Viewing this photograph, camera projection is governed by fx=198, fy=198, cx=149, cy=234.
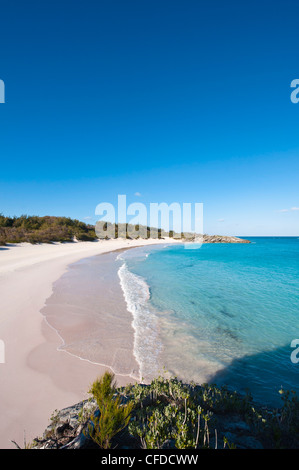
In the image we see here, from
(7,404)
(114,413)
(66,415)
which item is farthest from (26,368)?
(114,413)

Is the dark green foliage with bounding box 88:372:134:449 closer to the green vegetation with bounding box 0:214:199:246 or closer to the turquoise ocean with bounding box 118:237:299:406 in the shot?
the turquoise ocean with bounding box 118:237:299:406

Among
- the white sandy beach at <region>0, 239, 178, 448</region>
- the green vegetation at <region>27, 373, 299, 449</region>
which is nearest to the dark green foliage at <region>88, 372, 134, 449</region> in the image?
the green vegetation at <region>27, 373, 299, 449</region>

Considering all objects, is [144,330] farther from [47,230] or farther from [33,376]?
[47,230]

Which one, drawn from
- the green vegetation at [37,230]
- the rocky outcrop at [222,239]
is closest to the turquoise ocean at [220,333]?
the green vegetation at [37,230]

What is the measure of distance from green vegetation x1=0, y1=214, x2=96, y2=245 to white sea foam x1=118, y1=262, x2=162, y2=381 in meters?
21.4

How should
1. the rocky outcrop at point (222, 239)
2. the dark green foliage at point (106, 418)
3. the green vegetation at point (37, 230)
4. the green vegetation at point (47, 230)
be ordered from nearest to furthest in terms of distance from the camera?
the dark green foliage at point (106, 418) → the green vegetation at point (37, 230) → the green vegetation at point (47, 230) → the rocky outcrop at point (222, 239)

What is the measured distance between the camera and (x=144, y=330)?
640cm

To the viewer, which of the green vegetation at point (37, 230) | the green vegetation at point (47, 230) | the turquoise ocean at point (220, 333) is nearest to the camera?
the turquoise ocean at point (220, 333)

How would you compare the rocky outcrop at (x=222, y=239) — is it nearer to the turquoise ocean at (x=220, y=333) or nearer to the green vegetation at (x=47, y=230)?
the green vegetation at (x=47, y=230)

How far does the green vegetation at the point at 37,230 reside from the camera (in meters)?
28.6

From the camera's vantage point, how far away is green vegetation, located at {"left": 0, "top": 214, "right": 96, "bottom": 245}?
2860 centimetres

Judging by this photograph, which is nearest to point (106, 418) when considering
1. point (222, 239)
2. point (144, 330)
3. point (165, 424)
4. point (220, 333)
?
point (165, 424)

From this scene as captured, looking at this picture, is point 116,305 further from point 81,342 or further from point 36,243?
point 36,243

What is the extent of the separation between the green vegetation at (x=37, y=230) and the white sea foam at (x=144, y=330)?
21.4m
